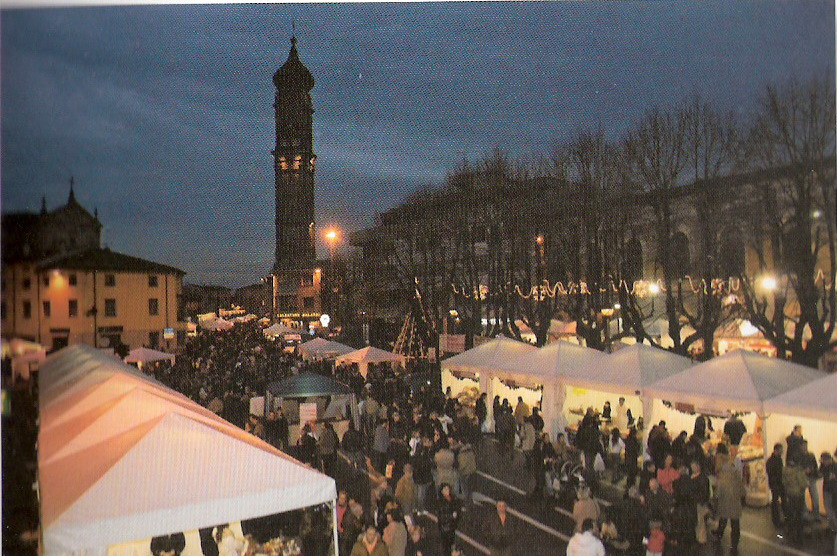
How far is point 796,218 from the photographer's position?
805 cm

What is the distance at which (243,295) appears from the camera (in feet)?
38.8

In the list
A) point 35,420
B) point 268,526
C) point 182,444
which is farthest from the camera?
point 35,420

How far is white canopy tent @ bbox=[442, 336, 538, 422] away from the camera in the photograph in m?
9.98

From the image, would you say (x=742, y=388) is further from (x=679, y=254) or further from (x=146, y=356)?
(x=146, y=356)

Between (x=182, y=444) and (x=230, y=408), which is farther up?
(x=182, y=444)

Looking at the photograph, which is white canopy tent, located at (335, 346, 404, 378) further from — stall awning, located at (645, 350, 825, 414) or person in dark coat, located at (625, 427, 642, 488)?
stall awning, located at (645, 350, 825, 414)

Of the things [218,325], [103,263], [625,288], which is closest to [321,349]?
[218,325]

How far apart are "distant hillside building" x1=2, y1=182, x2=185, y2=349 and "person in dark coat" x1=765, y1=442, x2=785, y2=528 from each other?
843 centimetres

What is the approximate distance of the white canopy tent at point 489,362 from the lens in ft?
32.7

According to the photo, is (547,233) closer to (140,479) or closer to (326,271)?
(326,271)

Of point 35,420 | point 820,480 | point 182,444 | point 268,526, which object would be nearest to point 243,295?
point 35,420

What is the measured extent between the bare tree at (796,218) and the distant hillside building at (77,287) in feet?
29.5

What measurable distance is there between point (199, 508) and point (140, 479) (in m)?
0.44

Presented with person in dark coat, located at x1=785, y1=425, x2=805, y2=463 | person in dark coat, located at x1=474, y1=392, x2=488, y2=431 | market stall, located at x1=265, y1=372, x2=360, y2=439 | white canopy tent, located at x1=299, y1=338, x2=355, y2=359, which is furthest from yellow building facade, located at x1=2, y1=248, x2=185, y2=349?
person in dark coat, located at x1=785, y1=425, x2=805, y2=463
